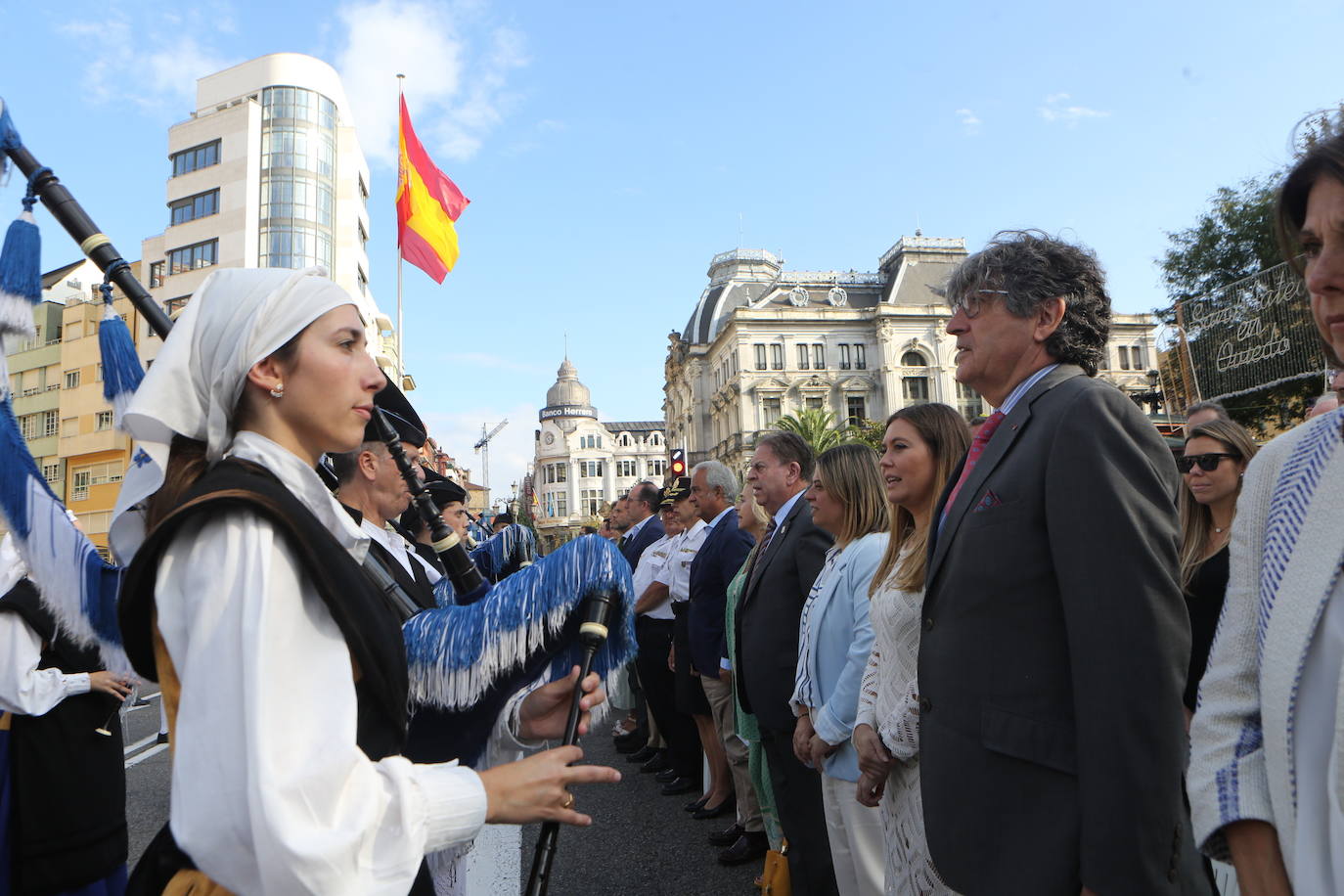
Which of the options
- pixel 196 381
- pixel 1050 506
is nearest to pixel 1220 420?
pixel 1050 506

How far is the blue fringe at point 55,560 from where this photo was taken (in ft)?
7.91

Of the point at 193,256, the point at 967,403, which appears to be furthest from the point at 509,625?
the point at 967,403

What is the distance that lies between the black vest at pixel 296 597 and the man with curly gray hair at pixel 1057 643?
1.43m

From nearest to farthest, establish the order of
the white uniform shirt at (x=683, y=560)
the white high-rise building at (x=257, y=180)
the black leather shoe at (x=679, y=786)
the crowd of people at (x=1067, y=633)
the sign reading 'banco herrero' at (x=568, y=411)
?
the crowd of people at (x=1067, y=633), the black leather shoe at (x=679, y=786), the white uniform shirt at (x=683, y=560), the white high-rise building at (x=257, y=180), the sign reading 'banco herrero' at (x=568, y=411)

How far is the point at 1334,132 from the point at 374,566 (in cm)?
230

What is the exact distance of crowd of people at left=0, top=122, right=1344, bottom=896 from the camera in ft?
4.45

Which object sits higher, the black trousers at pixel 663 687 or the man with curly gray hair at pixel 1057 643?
the man with curly gray hair at pixel 1057 643

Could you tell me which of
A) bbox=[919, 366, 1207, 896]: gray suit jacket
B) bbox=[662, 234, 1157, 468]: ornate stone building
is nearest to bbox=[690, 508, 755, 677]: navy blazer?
bbox=[919, 366, 1207, 896]: gray suit jacket

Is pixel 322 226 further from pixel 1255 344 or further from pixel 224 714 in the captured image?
pixel 224 714

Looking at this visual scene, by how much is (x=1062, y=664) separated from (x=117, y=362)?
280 cm

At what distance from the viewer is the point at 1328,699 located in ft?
4.42

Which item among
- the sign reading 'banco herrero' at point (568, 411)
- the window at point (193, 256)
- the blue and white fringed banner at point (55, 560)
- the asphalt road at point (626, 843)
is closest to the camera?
the blue and white fringed banner at point (55, 560)

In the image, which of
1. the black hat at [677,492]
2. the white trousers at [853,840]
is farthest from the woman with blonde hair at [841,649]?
A: the black hat at [677,492]

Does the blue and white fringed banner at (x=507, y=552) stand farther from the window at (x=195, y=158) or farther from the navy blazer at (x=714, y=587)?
the window at (x=195, y=158)
